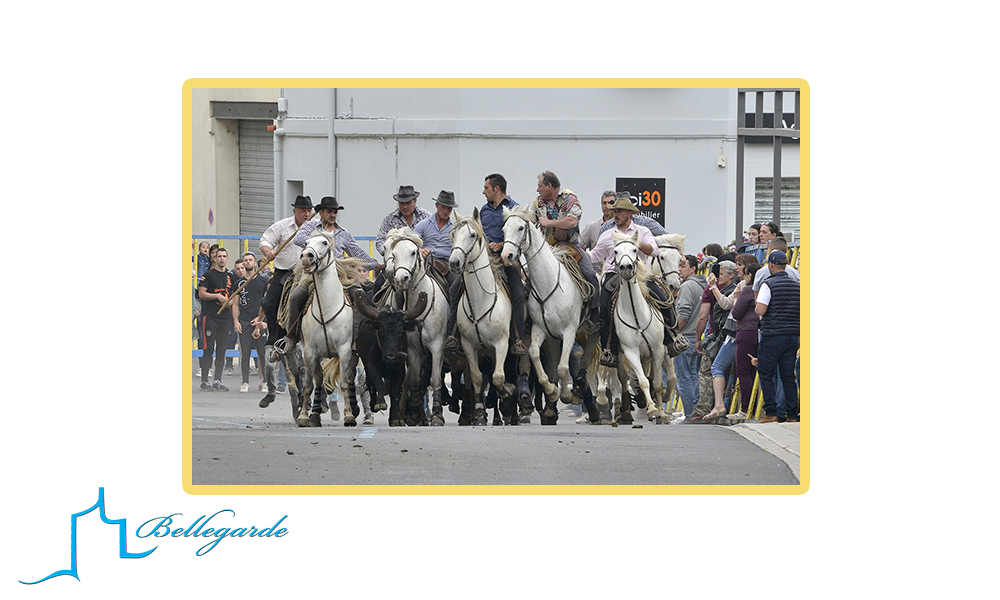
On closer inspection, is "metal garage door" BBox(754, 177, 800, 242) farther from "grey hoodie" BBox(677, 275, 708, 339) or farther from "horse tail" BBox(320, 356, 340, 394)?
"horse tail" BBox(320, 356, 340, 394)

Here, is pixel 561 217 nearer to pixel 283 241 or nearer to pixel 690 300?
pixel 690 300

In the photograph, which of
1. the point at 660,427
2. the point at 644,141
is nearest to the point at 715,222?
the point at 644,141

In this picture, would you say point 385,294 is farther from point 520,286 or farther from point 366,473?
point 366,473

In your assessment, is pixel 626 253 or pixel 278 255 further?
pixel 278 255

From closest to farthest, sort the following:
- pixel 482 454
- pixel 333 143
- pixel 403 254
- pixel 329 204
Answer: pixel 482 454, pixel 333 143, pixel 329 204, pixel 403 254

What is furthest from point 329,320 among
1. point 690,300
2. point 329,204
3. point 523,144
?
point 690,300

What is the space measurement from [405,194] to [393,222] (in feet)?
2.27

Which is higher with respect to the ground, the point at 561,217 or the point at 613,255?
the point at 561,217

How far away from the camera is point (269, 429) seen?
1141 centimetres

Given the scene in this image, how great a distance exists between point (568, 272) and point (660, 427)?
1.70 m

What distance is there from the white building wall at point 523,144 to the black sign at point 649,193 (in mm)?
67

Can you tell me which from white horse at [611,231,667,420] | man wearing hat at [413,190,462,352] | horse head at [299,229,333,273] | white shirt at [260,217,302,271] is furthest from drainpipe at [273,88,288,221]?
white horse at [611,231,667,420]

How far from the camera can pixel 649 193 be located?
9773 millimetres

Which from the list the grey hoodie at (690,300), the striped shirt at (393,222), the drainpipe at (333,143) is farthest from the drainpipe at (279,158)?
the grey hoodie at (690,300)
